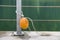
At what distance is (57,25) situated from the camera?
6.00 metres

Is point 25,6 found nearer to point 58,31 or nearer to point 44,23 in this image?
point 44,23

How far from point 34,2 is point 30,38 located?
4.60 ft

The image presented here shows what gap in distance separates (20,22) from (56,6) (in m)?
1.46

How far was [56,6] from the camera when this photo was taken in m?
5.91

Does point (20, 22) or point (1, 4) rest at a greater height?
point (1, 4)

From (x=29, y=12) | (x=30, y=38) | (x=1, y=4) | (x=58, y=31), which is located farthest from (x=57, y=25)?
(x=1, y=4)

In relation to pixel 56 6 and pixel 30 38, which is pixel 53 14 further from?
pixel 30 38

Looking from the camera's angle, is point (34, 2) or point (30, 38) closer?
point (30, 38)

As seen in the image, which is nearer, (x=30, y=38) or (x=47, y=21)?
(x=30, y=38)

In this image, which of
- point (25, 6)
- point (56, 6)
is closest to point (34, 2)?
point (25, 6)

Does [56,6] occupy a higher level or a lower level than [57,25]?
higher

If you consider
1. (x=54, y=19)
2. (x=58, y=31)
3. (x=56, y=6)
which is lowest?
(x=58, y=31)

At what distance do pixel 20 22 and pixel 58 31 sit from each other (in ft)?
4.79

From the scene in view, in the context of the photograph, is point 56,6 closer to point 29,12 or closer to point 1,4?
point 29,12
